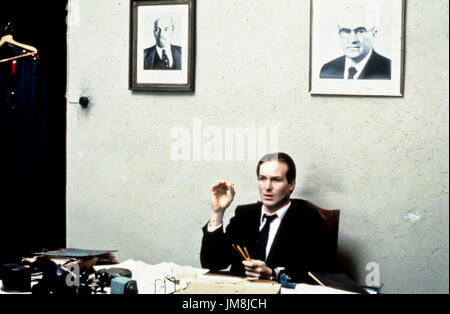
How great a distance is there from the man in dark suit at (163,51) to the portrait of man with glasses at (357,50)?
0.90 metres

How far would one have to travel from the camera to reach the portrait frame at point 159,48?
9.60ft

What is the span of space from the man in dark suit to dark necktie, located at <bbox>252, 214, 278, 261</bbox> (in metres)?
1.14

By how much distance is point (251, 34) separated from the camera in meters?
2.83

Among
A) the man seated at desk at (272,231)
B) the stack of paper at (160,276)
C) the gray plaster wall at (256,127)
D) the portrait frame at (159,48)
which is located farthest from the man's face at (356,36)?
the stack of paper at (160,276)

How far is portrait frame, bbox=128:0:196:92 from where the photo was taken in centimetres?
293

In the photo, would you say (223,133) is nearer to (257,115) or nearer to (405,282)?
(257,115)

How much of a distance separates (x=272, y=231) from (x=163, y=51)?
1.33m

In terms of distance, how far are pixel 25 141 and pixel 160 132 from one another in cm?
87

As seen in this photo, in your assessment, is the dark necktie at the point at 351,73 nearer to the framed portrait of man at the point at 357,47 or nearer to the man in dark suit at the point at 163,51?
the framed portrait of man at the point at 357,47

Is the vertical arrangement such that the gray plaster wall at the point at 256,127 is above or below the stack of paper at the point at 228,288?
above

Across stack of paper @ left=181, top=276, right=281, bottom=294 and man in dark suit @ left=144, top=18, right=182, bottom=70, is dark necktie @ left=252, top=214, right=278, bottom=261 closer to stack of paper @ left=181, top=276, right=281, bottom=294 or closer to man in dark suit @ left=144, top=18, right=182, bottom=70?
stack of paper @ left=181, top=276, right=281, bottom=294

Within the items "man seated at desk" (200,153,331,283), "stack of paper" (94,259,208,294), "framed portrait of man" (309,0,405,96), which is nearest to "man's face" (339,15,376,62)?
"framed portrait of man" (309,0,405,96)
